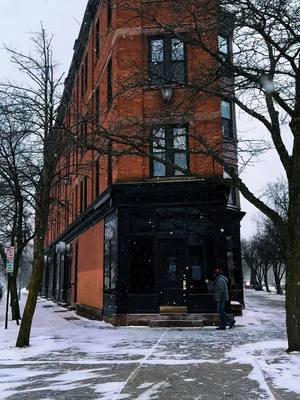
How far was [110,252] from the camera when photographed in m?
18.0

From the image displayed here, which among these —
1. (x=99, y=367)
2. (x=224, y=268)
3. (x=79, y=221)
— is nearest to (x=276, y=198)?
(x=79, y=221)

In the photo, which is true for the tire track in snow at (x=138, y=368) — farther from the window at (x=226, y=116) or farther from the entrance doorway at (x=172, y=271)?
the window at (x=226, y=116)

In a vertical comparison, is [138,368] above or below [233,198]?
below

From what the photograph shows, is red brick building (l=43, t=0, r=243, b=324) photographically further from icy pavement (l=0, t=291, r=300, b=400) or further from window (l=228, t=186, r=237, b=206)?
window (l=228, t=186, r=237, b=206)

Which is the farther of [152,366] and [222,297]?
[222,297]

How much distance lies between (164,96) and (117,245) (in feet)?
A: 18.1

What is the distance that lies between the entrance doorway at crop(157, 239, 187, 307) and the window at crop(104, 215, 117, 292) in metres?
1.69

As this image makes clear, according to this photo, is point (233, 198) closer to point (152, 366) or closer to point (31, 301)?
point (31, 301)

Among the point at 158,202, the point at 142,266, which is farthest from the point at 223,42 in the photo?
the point at 142,266

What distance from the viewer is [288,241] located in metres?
10.5

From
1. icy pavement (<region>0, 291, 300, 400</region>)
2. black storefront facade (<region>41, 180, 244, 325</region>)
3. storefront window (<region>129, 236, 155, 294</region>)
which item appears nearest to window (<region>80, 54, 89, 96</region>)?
black storefront facade (<region>41, 180, 244, 325</region>)

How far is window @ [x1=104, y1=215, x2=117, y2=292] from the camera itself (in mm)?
17219

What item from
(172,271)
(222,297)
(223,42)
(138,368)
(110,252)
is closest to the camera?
(138,368)

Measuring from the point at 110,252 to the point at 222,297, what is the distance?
506 cm
